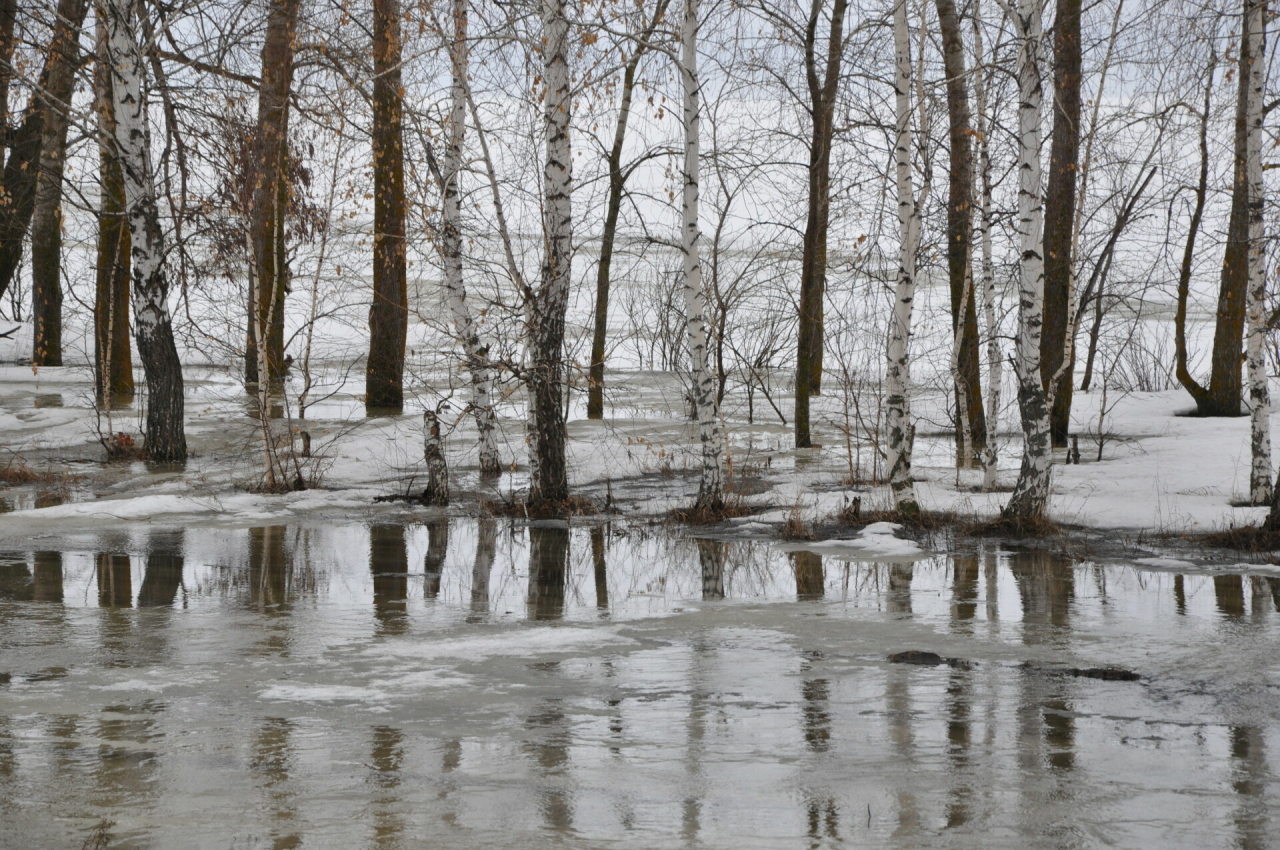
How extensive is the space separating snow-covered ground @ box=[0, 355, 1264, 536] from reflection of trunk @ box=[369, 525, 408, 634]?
1300 millimetres

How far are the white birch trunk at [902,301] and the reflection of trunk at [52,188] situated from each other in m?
9.94

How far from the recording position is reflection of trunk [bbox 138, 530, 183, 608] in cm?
782

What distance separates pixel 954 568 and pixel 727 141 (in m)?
8.70

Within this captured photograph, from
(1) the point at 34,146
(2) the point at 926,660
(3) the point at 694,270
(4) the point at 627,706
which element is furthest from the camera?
(1) the point at 34,146

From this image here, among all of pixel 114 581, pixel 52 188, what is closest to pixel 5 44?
pixel 52 188

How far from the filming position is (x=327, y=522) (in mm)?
11484

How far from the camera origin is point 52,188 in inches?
718

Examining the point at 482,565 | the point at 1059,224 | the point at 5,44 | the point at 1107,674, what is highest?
the point at 5,44

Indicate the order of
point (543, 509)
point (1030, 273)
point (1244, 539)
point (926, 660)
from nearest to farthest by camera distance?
point (926, 660)
point (1244, 539)
point (1030, 273)
point (543, 509)

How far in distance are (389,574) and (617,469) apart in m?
6.91

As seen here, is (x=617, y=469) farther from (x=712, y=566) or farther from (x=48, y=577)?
(x=48, y=577)

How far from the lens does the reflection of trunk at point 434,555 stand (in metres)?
8.48

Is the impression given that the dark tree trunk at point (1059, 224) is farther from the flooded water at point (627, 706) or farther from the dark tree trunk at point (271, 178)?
the dark tree trunk at point (271, 178)

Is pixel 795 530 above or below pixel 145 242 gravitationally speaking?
below
